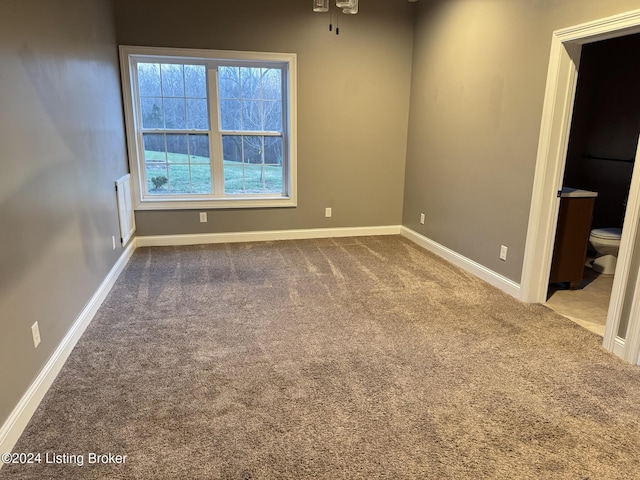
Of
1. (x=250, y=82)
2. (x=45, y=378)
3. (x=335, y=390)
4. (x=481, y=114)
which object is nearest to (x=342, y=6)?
(x=481, y=114)

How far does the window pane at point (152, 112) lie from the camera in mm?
4656

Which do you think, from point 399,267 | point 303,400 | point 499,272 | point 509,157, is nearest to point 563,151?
point 509,157

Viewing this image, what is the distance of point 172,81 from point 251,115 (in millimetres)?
905

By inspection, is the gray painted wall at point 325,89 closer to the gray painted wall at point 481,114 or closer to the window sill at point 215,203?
the window sill at point 215,203

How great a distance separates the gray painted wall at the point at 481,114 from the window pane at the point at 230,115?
80.3 inches

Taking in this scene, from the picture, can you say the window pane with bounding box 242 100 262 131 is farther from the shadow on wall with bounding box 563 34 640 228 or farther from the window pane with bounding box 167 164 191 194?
the shadow on wall with bounding box 563 34 640 228

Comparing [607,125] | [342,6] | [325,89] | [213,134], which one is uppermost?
[342,6]

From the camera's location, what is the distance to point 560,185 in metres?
3.14

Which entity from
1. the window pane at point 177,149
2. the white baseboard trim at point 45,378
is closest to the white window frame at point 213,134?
the window pane at point 177,149

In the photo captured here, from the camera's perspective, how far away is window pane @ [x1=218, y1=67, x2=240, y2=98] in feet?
15.5

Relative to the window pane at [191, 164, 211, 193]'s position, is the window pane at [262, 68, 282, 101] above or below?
above

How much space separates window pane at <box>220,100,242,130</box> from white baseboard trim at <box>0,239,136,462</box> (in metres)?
2.21

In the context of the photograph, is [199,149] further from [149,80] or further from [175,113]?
[149,80]

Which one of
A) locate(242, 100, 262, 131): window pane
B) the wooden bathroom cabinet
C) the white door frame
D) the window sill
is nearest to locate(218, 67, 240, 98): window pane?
locate(242, 100, 262, 131): window pane
